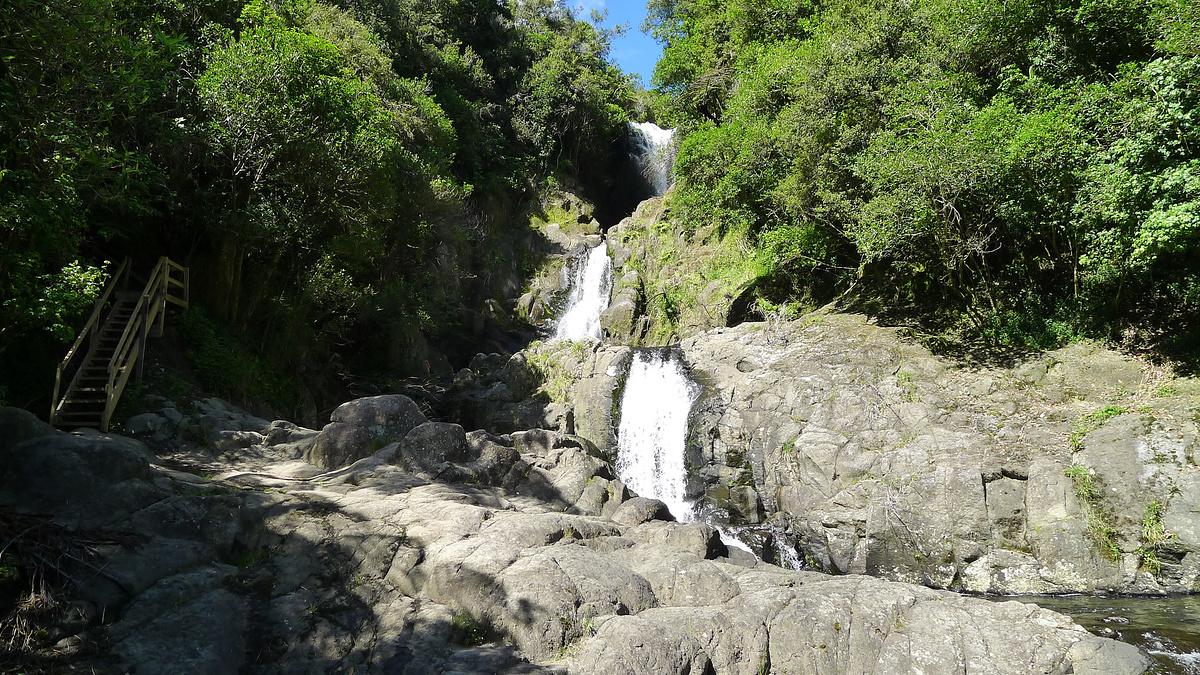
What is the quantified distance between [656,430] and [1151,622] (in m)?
10.1

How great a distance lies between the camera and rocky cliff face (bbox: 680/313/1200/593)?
387 inches

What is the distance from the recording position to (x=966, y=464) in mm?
11352

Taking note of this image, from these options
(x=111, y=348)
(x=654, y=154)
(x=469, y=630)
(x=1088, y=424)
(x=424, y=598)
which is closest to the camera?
(x=469, y=630)

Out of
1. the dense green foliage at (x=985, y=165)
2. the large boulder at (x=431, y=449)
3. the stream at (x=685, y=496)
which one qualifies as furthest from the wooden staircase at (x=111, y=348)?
the dense green foliage at (x=985, y=165)

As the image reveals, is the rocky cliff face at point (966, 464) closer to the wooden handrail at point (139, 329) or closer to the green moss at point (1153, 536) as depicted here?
the green moss at point (1153, 536)

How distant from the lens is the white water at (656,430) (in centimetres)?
1511

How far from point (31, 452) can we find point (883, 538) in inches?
510

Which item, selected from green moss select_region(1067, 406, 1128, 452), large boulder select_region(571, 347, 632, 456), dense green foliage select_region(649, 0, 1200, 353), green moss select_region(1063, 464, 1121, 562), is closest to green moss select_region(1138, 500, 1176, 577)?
green moss select_region(1063, 464, 1121, 562)

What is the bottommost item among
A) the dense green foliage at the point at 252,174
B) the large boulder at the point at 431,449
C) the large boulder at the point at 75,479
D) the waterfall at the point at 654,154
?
the large boulder at the point at 75,479

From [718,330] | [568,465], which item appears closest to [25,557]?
[568,465]

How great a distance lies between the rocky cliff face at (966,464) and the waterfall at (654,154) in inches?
786

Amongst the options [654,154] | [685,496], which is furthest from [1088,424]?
[654,154]

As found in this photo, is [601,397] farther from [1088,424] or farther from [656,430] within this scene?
[1088,424]

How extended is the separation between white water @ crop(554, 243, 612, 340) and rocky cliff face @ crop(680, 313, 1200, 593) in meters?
10.2
